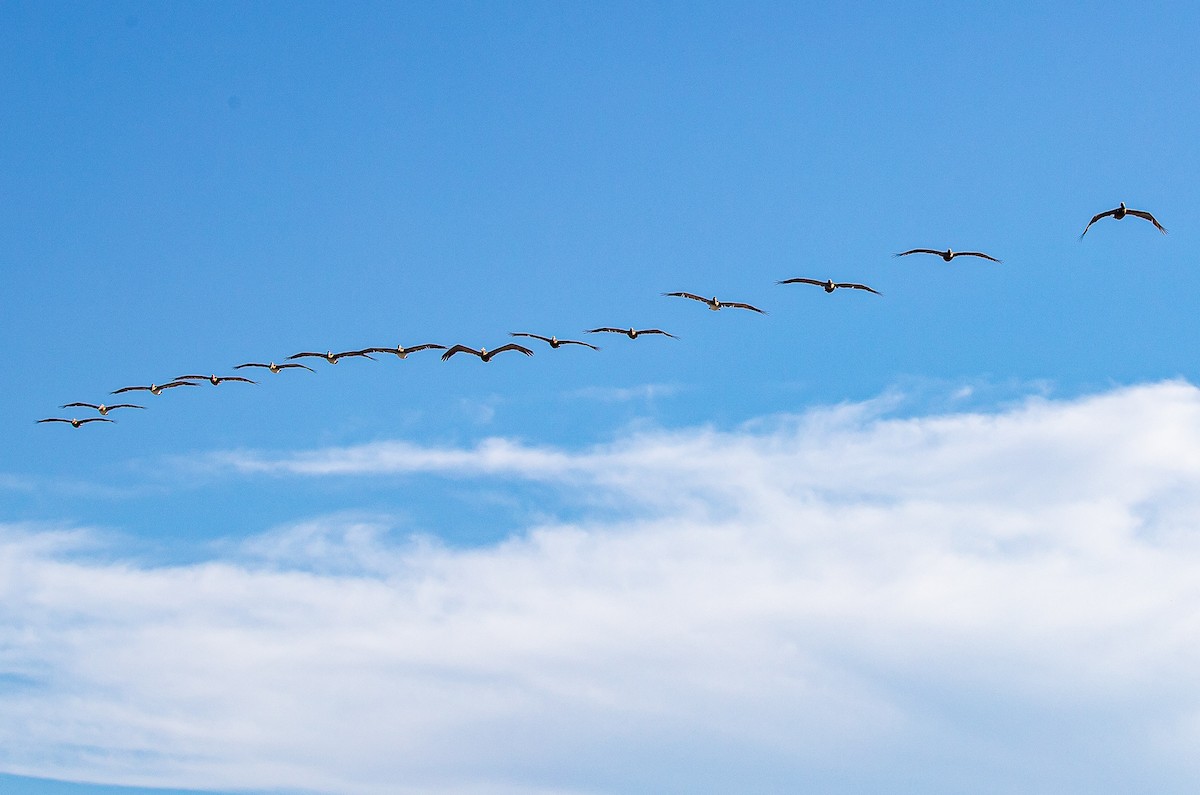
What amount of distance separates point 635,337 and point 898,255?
31507mm

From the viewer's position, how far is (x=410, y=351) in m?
133

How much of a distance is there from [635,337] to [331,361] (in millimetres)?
30007

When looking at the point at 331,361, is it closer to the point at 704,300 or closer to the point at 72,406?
the point at 72,406

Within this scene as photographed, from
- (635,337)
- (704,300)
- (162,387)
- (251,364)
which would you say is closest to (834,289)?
(704,300)

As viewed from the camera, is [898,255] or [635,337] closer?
[898,255]

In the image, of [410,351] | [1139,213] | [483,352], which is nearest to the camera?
[1139,213]

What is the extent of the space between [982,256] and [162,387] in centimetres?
7998

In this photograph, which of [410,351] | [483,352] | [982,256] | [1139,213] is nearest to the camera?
[1139,213]

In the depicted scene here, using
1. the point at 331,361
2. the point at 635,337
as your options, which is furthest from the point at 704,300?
the point at 331,361

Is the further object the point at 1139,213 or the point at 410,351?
the point at 410,351

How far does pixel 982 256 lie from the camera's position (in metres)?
113

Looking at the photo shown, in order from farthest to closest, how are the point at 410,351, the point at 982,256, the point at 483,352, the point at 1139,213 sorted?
the point at 410,351, the point at 483,352, the point at 982,256, the point at 1139,213

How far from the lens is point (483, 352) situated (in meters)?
122

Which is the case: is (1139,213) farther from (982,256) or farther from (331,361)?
(331,361)
